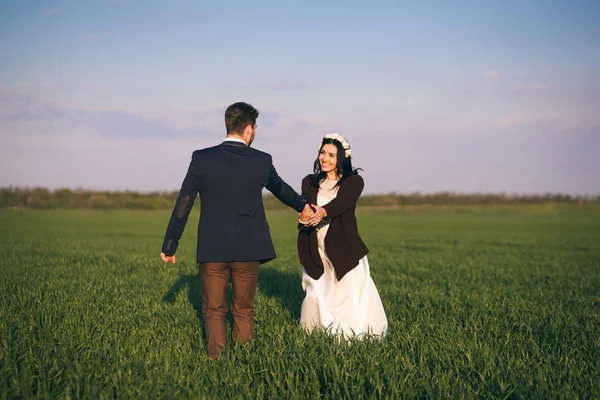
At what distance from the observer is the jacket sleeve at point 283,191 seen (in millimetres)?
5674

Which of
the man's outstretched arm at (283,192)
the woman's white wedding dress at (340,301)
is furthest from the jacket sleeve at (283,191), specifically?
the woman's white wedding dress at (340,301)

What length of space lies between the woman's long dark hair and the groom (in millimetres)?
1103

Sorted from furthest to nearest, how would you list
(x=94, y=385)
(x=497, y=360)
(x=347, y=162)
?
(x=347, y=162)
(x=497, y=360)
(x=94, y=385)

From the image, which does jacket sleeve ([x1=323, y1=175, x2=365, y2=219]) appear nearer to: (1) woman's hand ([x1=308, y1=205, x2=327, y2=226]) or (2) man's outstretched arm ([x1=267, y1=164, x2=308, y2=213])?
(1) woman's hand ([x1=308, y1=205, x2=327, y2=226])

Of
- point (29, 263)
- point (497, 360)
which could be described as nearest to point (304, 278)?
point (497, 360)

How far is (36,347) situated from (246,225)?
2393 mm

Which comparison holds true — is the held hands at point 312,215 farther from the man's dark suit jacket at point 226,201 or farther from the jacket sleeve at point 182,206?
the jacket sleeve at point 182,206

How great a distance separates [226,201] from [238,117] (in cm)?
82

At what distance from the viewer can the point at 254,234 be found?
5.46 m

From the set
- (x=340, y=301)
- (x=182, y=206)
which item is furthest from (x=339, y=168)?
(x=182, y=206)

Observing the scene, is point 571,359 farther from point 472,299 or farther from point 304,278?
point 472,299

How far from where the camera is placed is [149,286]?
10445 mm

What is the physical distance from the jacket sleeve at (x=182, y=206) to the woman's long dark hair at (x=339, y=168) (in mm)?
1711

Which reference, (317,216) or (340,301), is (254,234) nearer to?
(317,216)
